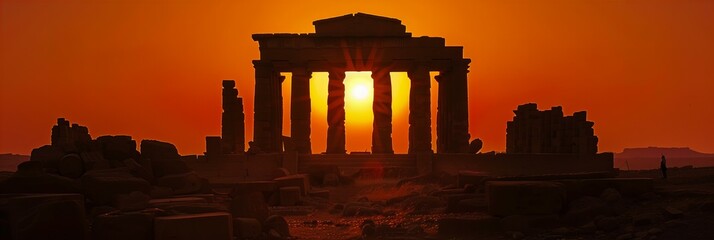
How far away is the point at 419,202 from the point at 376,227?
3833 millimetres

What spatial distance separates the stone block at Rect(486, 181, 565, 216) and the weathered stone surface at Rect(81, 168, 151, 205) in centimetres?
834

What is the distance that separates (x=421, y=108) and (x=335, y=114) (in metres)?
4.32

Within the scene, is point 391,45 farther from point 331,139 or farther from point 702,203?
point 702,203

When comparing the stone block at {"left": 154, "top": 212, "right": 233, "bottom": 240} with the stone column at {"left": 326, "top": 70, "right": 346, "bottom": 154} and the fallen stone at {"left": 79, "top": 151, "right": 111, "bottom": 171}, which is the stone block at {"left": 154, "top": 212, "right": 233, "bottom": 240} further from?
the stone column at {"left": 326, "top": 70, "right": 346, "bottom": 154}

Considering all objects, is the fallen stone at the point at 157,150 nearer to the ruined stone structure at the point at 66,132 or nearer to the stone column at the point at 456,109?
the stone column at the point at 456,109

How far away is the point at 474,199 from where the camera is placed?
1895cm

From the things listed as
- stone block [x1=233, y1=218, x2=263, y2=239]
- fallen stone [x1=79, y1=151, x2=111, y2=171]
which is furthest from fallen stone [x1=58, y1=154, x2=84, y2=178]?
stone block [x1=233, y1=218, x2=263, y2=239]

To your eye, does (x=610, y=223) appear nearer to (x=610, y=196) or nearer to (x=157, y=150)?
(x=610, y=196)

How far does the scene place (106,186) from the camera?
64.1ft

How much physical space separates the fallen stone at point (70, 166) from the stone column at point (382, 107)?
75.3 feet

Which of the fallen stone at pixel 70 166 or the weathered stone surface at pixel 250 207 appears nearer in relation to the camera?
the weathered stone surface at pixel 250 207

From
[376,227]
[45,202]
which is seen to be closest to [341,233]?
[376,227]

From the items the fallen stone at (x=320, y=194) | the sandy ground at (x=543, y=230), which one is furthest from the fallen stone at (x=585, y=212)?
the fallen stone at (x=320, y=194)

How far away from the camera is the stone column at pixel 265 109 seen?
4266 cm
